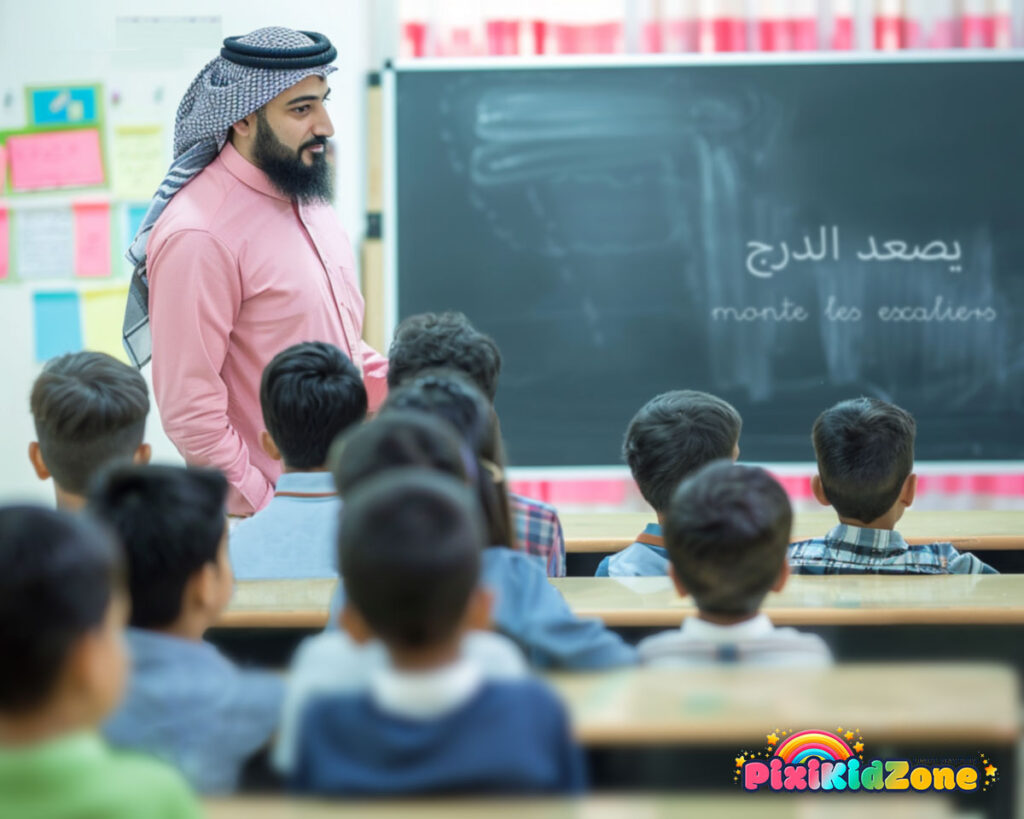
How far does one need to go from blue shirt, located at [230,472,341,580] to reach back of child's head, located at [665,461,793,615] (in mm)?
654

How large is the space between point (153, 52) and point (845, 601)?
10.2ft

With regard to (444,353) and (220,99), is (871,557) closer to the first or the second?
(444,353)

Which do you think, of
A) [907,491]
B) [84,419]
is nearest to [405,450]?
[84,419]

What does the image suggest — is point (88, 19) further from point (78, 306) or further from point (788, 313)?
point (788, 313)

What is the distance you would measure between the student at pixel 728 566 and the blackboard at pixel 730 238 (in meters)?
2.06

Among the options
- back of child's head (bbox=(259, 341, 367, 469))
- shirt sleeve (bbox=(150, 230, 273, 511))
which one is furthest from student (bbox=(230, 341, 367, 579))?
shirt sleeve (bbox=(150, 230, 273, 511))

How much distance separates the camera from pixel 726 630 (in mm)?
1541

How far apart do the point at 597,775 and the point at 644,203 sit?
2582 millimetres

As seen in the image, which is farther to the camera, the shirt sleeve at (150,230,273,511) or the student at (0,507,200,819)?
the shirt sleeve at (150,230,273,511)

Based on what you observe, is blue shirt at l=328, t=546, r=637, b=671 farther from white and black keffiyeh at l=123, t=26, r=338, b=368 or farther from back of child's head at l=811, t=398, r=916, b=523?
white and black keffiyeh at l=123, t=26, r=338, b=368

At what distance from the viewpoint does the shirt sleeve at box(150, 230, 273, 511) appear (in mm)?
2561

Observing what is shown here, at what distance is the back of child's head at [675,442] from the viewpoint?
2.27m

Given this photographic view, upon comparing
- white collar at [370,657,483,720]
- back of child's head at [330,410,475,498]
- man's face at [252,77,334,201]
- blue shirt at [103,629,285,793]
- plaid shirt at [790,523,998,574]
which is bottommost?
plaid shirt at [790,523,998,574]

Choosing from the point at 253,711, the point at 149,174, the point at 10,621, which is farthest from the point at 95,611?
the point at 149,174
